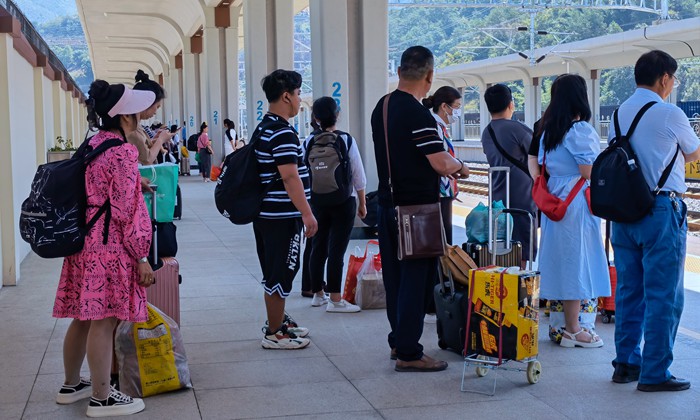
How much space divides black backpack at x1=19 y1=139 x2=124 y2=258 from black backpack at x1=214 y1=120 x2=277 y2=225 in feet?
4.04

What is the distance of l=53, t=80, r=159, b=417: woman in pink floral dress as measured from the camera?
460 centimetres

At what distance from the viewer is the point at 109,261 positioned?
4.62 meters

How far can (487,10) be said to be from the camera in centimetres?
9356

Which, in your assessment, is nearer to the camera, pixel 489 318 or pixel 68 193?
pixel 68 193

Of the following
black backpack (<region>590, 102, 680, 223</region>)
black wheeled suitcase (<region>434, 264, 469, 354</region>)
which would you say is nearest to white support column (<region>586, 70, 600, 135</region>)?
black wheeled suitcase (<region>434, 264, 469, 354</region>)

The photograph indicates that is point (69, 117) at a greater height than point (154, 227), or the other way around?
point (69, 117)

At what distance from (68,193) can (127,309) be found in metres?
0.62

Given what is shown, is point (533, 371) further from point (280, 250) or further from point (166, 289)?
point (166, 289)

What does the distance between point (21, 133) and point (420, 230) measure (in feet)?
21.6

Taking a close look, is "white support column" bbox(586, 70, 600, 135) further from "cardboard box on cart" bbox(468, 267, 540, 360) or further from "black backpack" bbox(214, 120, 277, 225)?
"cardboard box on cart" bbox(468, 267, 540, 360)

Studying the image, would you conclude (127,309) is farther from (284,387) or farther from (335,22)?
(335,22)

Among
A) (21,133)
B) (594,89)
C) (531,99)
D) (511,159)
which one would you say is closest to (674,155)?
(511,159)

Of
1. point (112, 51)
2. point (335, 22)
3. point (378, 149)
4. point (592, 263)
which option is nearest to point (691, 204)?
point (335, 22)

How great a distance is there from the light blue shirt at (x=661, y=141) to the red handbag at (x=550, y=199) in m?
0.96
